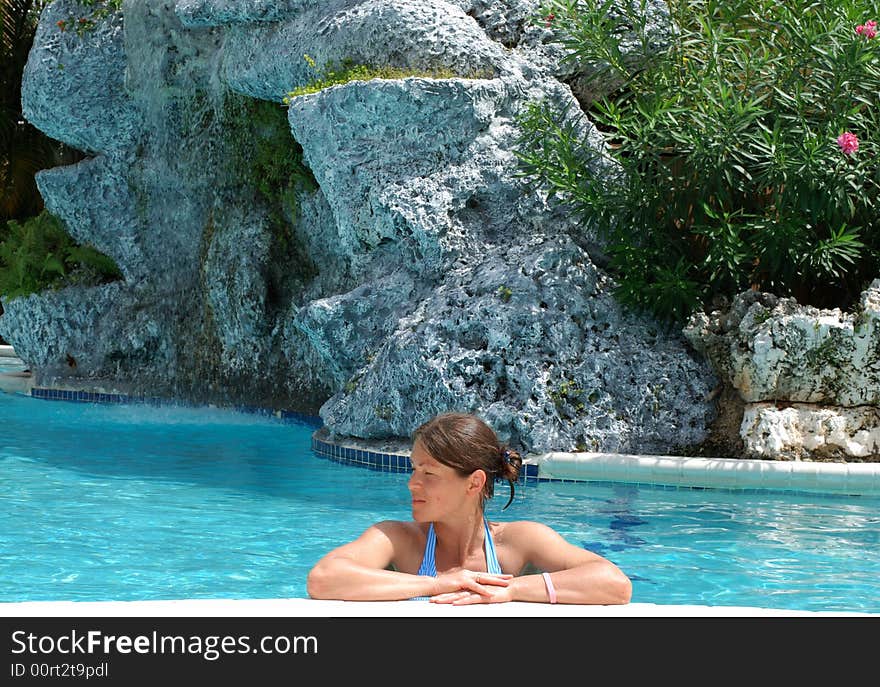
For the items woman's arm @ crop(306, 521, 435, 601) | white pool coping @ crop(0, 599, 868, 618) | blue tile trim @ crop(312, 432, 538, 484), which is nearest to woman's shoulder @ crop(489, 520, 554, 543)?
woman's arm @ crop(306, 521, 435, 601)

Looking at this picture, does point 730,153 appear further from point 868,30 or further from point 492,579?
point 492,579

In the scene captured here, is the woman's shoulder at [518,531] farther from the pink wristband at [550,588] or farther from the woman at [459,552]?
the pink wristband at [550,588]

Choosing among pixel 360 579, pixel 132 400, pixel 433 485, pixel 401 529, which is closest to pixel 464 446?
pixel 433 485

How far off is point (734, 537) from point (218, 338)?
9.39 meters

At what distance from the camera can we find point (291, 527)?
7738 millimetres

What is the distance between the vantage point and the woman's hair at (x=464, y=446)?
156 inches

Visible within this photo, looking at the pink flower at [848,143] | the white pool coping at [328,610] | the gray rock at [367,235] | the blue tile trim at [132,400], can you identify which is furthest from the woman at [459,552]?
the blue tile trim at [132,400]

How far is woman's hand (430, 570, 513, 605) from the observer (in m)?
3.72

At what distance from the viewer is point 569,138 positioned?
34.2 feet

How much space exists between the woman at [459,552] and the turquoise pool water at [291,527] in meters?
2.10

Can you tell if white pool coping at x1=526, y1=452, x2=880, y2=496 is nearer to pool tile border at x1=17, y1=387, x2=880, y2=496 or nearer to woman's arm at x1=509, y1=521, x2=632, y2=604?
pool tile border at x1=17, y1=387, x2=880, y2=496

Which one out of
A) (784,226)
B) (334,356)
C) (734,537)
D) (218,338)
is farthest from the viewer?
(218,338)
